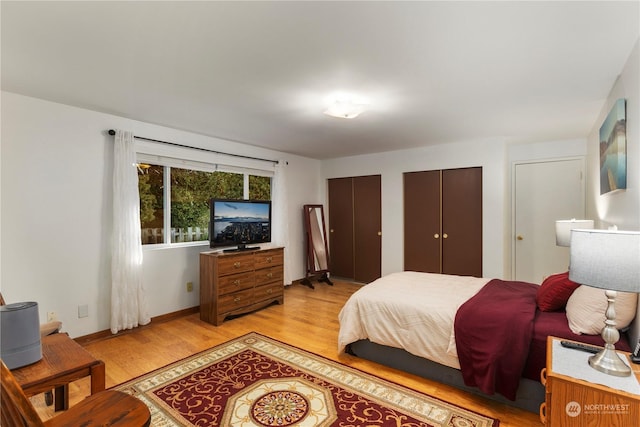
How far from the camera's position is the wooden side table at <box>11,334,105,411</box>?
1.27 metres

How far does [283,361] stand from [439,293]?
1.54m

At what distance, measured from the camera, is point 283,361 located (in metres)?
2.78

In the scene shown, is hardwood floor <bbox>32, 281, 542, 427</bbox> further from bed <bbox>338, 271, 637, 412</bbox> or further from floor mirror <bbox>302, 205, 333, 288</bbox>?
floor mirror <bbox>302, 205, 333, 288</bbox>

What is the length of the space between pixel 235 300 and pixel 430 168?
141 inches

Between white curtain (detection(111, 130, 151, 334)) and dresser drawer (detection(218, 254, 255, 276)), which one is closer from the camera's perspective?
white curtain (detection(111, 130, 151, 334))

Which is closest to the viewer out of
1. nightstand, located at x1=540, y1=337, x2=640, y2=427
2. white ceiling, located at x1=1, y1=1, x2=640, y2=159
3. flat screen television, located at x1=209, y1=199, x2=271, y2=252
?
nightstand, located at x1=540, y1=337, x2=640, y2=427

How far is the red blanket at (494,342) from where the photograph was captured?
2041mm

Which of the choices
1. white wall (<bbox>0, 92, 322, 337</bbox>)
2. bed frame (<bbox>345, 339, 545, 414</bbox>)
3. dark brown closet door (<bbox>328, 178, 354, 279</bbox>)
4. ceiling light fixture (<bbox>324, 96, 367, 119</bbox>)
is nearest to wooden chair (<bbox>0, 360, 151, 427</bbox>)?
bed frame (<bbox>345, 339, 545, 414</bbox>)

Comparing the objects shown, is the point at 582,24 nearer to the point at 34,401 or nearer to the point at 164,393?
the point at 164,393

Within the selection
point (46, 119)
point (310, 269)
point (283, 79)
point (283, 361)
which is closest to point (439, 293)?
point (283, 361)

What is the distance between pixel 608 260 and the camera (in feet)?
4.34

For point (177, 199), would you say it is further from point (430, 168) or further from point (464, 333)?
point (430, 168)

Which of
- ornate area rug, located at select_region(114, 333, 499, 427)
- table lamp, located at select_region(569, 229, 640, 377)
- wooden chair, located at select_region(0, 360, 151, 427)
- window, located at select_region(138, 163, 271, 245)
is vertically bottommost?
ornate area rug, located at select_region(114, 333, 499, 427)

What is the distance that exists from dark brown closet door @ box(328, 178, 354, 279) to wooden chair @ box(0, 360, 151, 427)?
4939 millimetres
